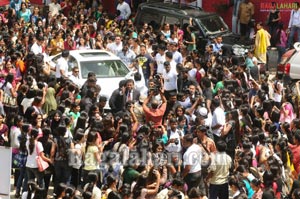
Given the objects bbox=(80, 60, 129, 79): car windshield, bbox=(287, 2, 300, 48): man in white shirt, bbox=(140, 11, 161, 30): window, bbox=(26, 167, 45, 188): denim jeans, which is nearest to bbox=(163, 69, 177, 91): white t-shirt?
bbox=(80, 60, 129, 79): car windshield

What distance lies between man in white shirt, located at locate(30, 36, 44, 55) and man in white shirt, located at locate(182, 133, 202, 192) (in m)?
8.51

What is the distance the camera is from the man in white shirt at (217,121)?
17172 millimetres

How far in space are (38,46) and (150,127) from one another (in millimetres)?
7475

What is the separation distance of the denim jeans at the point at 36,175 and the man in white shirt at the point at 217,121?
11.7 feet

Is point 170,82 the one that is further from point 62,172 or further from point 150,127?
point 62,172

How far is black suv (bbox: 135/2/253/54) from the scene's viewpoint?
85.0ft

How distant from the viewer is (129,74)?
69.6 feet

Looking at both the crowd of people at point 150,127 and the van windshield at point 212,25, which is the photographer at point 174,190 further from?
the van windshield at point 212,25

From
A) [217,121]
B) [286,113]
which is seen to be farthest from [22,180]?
[286,113]

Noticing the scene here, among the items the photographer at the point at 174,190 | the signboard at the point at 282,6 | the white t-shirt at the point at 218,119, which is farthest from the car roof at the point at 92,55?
the signboard at the point at 282,6

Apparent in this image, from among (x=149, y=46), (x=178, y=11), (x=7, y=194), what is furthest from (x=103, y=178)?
(x=178, y=11)

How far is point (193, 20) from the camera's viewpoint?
26.1 meters

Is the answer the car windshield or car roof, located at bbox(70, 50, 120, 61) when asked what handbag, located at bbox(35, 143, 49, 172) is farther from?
car roof, located at bbox(70, 50, 120, 61)

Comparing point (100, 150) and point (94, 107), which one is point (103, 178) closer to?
point (100, 150)
